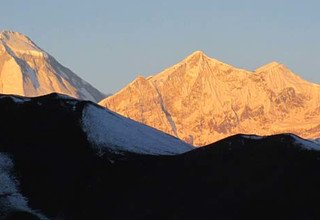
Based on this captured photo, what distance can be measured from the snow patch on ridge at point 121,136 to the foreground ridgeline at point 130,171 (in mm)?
266

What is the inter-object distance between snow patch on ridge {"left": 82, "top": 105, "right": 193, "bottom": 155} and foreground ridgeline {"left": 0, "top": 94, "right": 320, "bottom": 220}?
27 centimetres

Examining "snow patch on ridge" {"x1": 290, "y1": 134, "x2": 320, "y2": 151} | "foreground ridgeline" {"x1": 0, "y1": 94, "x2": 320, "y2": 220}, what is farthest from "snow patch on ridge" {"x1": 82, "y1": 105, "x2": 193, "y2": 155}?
"snow patch on ridge" {"x1": 290, "y1": 134, "x2": 320, "y2": 151}

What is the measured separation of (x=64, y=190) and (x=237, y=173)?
81.3ft

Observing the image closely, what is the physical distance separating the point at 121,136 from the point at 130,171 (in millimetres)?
17897

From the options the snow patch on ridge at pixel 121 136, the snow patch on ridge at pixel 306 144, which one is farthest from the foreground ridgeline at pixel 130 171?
the snow patch on ridge at pixel 121 136

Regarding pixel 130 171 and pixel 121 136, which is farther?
pixel 121 136

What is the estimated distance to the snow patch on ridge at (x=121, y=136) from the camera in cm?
12588

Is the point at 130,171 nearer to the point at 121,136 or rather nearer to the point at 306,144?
the point at 121,136

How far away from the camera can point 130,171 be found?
114188 millimetres

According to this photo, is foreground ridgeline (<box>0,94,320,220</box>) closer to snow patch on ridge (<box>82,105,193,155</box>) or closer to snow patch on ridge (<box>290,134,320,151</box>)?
snow patch on ridge (<box>290,134,320,151</box>)

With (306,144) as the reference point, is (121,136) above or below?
below

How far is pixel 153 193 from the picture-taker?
104875mm

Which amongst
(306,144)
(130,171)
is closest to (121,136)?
(130,171)

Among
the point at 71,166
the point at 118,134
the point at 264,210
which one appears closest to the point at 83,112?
the point at 118,134
